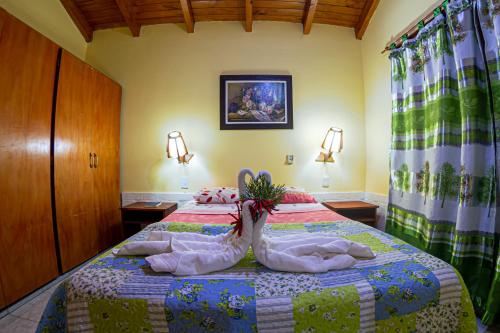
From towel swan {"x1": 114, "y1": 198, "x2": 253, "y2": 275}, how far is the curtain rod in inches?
82.6

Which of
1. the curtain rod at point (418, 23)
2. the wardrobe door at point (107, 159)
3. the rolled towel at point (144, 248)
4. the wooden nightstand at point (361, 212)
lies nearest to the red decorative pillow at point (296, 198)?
the wooden nightstand at point (361, 212)

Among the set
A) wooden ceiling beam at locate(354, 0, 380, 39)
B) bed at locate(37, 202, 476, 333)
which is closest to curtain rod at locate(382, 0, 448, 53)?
wooden ceiling beam at locate(354, 0, 380, 39)

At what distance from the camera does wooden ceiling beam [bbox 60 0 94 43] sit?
259 centimetres

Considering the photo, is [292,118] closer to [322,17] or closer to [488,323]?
[322,17]

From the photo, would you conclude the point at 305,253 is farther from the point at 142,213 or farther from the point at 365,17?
the point at 365,17

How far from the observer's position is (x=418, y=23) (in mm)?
1827

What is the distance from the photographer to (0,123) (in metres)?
1.58

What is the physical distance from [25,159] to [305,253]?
89.5 inches

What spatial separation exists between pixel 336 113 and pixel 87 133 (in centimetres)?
305

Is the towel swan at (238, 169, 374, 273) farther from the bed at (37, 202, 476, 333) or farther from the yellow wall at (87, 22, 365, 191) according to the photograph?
the yellow wall at (87, 22, 365, 191)

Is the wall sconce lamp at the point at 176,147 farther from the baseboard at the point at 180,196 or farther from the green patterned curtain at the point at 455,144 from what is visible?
the green patterned curtain at the point at 455,144

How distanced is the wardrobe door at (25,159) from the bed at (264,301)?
1279 millimetres

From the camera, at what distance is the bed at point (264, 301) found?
736mm

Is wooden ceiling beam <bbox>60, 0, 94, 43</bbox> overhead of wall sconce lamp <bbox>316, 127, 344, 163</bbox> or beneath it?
overhead
